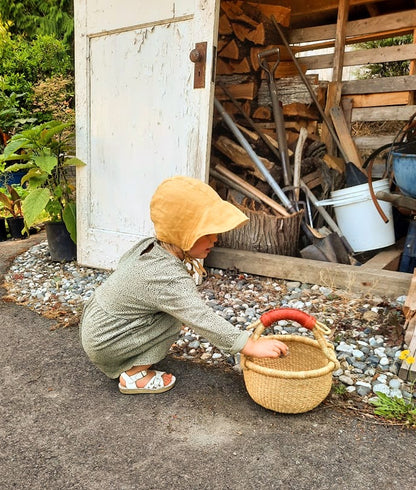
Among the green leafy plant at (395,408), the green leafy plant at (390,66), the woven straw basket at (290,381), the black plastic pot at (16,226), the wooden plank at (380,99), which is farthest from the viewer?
the green leafy plant at (390,66)

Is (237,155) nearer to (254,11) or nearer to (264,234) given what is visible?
(264,234)

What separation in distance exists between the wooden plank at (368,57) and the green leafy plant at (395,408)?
347 cm

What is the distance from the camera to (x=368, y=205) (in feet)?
11.7

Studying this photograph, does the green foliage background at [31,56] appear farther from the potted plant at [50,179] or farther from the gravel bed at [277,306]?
the gravel bed at [277,306]

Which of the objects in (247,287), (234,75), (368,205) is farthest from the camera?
(234,75)

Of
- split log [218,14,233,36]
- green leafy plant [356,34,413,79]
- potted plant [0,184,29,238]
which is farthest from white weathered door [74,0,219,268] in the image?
green leafy plant [356,34,413,79]

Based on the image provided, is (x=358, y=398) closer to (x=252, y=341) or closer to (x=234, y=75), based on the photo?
(x=252, y=341)

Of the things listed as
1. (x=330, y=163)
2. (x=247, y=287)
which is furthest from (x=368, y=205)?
(x=247, y=287)

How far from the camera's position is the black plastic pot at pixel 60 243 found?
12.3 ft

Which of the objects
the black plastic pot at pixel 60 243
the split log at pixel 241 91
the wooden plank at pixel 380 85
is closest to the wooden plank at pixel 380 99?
the wooden plank at pixel 380 85

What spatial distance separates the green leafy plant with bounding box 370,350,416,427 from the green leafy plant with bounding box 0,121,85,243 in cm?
256

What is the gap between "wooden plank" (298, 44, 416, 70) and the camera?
4.25 m

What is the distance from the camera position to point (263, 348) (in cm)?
162

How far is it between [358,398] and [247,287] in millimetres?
1319
